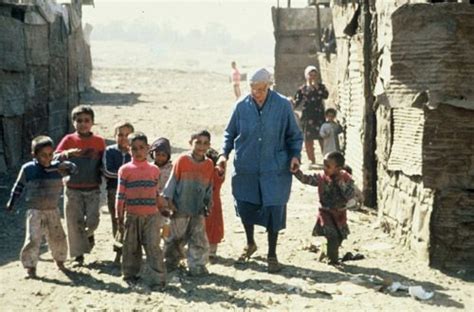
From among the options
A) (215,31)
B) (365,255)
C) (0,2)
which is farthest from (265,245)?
(215,31)

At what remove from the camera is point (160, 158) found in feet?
21.1

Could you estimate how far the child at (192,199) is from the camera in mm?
6086

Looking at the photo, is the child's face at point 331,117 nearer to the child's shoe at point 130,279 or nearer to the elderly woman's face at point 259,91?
the elderly woman's face at point 259,91

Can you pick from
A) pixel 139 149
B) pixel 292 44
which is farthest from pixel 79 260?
pixel 292 44

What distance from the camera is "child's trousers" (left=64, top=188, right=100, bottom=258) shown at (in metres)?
6.42

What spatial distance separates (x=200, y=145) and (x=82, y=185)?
1230mm

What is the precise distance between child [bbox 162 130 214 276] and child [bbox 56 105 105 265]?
2.53 ft

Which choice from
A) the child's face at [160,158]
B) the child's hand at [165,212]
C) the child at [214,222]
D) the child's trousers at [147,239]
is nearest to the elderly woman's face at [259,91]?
the child at [214,222]

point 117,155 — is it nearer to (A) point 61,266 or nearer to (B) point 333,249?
(A) point 61,266

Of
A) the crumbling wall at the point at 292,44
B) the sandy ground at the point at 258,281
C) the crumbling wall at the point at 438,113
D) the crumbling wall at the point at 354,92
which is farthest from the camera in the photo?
the crumbling wall at the point at 292,44

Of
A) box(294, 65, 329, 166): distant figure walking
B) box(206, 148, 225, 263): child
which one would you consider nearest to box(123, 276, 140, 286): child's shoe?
box(206, 148, 225, 263): child

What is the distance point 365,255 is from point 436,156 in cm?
126

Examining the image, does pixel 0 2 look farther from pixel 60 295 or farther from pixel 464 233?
pixel 464 233

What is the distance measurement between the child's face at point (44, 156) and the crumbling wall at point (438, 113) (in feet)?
10.3
